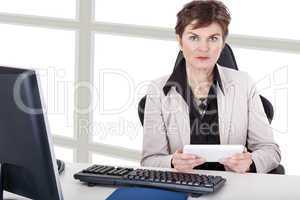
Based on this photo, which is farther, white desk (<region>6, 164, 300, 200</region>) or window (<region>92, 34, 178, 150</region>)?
window (<region>92, 34, 178, 150</region>)

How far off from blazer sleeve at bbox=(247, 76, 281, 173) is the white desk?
0.29 m

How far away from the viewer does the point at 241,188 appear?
74.1 inches

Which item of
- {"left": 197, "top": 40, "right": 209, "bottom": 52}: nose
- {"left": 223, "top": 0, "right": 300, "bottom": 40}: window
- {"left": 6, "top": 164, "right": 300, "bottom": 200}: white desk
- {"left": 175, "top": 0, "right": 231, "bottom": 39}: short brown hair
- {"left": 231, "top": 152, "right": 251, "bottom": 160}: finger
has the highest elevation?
{"left": 223, "top": 0, "right": 300, "bottom": 40}: window

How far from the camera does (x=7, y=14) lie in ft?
14.3

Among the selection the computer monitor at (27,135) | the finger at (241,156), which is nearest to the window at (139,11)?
the finger at (241,156)

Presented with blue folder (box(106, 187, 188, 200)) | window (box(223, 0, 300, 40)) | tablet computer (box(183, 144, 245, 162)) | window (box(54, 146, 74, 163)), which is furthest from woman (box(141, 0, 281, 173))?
window (box(54, 146, 74, 163))

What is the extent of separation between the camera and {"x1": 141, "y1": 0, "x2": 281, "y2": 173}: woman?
2426 mm

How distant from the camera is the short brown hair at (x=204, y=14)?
7.93 ft

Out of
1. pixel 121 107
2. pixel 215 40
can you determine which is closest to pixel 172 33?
pixel 121 107

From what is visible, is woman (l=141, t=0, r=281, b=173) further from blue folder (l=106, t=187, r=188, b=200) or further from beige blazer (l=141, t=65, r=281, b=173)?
blue folder (l=106, t=187, r=188, b=200)

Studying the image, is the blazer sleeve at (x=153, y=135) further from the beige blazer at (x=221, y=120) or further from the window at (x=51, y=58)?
the window at (x=51, y=58)

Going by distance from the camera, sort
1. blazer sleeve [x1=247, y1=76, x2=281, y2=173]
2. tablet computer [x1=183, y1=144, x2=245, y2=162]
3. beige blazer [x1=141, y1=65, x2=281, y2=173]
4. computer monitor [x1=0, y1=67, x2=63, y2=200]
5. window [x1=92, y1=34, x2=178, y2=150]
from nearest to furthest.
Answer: computer monitor [x1=0, y1=67, x2=63, y2=200] → tablet computer [x1=183, y1=144, x2=245, y2=162] → blazer sleeve [x1=247, y1=76, x2=281, y2=173] → beige blazer [x1=141, y1=65, x2=281, y2=173] → window [x1=92, y1=34, x2=178, y2=150]

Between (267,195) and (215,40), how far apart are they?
33.8 inches

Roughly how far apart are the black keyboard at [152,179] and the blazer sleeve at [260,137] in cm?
48
